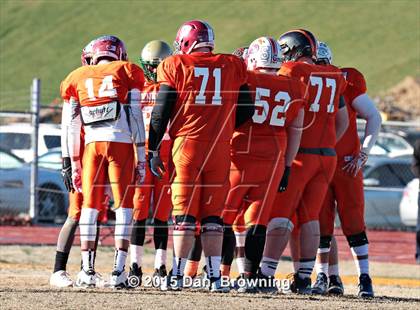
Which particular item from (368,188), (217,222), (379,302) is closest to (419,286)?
(379,302)

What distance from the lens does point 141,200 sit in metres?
10.3

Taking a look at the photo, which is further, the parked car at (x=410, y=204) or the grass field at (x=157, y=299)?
the parked car at (x=410, y=204)

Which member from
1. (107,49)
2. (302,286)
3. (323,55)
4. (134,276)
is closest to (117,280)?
(134,276)

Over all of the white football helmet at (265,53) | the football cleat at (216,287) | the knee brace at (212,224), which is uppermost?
the white football helmet at (265,53)

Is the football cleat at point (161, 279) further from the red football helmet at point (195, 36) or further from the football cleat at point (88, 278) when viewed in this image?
the red football helmet at point (195, 36)

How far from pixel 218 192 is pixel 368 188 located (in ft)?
36.1

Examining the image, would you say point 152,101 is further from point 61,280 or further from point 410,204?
point 410,204

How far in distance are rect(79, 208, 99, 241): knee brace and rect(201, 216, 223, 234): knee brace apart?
98 cm

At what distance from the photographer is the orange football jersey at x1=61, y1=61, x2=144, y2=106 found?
9609 mm

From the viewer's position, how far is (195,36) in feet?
30.8

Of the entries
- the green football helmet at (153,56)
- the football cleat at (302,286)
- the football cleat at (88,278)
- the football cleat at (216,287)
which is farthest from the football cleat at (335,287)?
the green football helmet at (153,56)

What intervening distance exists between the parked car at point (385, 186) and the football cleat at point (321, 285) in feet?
34.3

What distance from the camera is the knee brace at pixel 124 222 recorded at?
9.76 metres

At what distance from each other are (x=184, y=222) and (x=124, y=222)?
2.56ft
